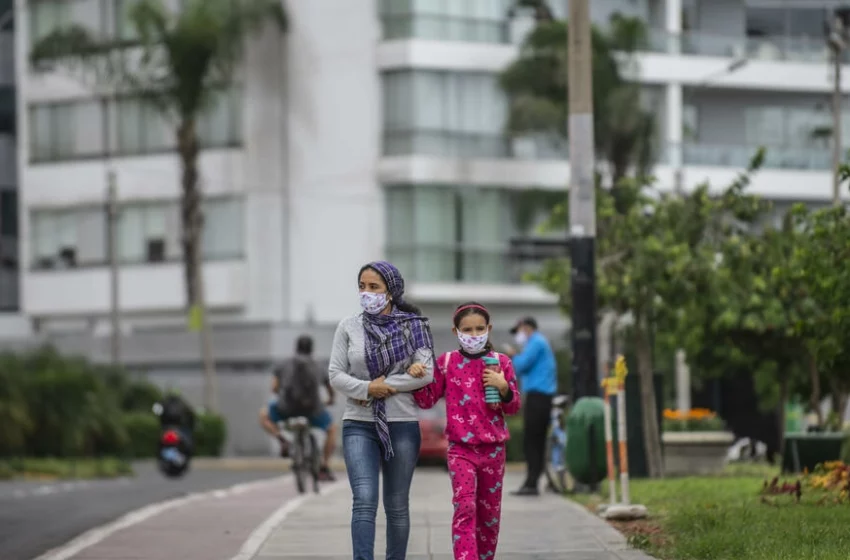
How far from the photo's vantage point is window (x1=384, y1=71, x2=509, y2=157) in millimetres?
51438

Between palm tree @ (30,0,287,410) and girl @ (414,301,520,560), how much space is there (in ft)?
125

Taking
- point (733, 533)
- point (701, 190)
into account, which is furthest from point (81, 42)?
point (733, 533)

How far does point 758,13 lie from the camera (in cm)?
5966

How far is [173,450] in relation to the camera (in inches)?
1310

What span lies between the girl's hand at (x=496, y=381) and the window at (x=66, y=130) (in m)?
45.1

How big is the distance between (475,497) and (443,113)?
4067 centimetres

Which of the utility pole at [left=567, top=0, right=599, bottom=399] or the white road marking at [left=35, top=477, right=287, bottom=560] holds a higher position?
the utility pole at [left=567, top=0, right=599, bottom=399]

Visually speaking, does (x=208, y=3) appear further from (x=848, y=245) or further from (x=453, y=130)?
(x=848, y=245)

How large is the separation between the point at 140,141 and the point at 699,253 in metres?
30.5

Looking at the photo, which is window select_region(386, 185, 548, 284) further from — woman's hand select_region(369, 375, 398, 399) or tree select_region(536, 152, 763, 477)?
woman's hand select_region(369, 375, 398, 399)

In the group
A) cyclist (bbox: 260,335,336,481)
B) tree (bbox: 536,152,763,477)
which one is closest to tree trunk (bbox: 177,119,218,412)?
tree (bbox: 536,152,763,477)

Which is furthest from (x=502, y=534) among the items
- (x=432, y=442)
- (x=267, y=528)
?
(x=432, y=442)

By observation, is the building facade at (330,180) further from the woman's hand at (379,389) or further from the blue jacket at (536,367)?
the woman's hand at (379,389)

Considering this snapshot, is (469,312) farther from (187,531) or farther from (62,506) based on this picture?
(62,506)
